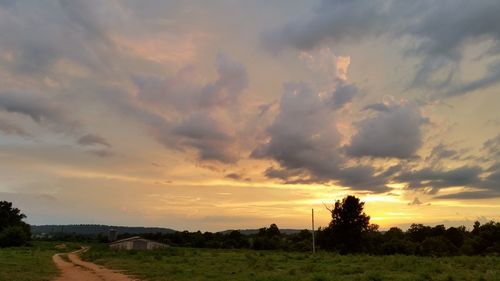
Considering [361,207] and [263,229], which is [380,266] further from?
[263,229]

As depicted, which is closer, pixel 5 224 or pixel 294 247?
pixel 294 247

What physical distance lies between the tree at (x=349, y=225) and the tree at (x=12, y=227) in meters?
66.4

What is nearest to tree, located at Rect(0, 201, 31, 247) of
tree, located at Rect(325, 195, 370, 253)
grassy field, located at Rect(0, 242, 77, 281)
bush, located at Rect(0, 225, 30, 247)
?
bush, located at Rect(0, 225, 30, 247)

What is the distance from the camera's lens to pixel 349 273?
29.2 metres

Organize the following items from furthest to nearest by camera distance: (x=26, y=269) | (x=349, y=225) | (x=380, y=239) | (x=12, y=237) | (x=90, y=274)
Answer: (x=12, y=237), (x=380, y=239), (x=349, y=225), (x=26, y=269), (x=90, y=274)

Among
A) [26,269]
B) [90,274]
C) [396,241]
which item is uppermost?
[396,241]

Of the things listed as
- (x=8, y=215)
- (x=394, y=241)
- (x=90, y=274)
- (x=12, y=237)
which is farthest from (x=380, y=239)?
(x=8, y=215)

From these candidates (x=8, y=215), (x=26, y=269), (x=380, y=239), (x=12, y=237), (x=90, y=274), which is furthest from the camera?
(x=8, y=215)

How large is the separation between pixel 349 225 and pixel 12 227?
72223mm

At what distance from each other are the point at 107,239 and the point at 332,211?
86034 mm

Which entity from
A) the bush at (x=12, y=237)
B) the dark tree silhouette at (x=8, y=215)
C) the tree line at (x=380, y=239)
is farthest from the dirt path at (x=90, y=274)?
the dark tree silhouette at (x=8, y=215)

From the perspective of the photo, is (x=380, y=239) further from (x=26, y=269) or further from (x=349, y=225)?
(x=26, y=269)

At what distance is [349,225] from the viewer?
79.6 m

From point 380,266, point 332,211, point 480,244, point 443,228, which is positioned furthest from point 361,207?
point 380,266
